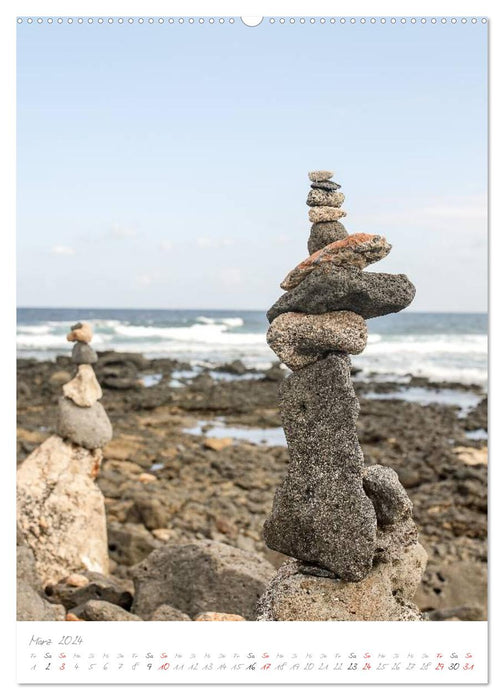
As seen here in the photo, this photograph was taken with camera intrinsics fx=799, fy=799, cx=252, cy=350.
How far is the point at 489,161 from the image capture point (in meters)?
4.94

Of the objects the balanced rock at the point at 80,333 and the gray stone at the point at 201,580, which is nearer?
the gray stone at the point at 201,580

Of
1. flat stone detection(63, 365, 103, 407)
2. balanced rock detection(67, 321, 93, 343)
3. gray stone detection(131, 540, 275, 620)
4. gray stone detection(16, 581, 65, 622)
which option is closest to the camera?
gray stone detection(16, 581, 65, 622)

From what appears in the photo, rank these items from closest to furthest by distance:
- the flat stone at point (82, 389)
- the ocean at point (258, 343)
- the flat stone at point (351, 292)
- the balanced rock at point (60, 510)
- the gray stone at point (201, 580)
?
the flat stone at point (351, 292) → the gray stone at point (201, 580) → the balanced rock at point (60, 510) → the flat stone at point (82, 389) → the ocean at point (258, 343)

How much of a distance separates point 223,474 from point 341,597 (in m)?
10.7

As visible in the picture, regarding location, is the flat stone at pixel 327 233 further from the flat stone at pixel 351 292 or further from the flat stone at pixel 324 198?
the flat stone at pixel 351 292

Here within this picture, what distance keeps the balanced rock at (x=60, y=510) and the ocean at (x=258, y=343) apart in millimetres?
25351

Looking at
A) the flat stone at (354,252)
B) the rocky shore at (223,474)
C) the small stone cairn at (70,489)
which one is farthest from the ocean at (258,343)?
the flat stone at (354,252)

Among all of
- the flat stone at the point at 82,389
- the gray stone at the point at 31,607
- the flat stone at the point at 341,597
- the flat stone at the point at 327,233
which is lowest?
the gray stone at the point at 31,607

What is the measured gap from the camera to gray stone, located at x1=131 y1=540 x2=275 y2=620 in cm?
782

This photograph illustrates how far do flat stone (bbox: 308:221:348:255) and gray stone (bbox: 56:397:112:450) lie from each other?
16.7ft

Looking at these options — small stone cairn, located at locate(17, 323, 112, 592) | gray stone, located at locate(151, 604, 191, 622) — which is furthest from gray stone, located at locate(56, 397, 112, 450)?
gray stone, located at locate(151, 604, 191, 622)

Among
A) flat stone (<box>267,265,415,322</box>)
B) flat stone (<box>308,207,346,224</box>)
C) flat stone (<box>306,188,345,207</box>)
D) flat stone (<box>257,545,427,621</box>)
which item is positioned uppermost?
flat stone (<box>306,188,345,207</box>)

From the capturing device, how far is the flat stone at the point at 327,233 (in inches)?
208

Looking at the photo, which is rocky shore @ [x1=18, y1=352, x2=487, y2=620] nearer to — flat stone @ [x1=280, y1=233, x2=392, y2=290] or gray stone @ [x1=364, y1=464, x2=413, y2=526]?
gray stone @ [x1=364, y1=464, x2=413, y2=526]
